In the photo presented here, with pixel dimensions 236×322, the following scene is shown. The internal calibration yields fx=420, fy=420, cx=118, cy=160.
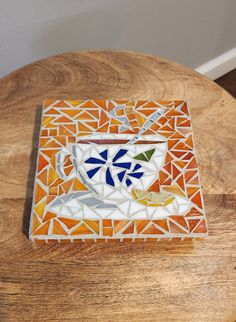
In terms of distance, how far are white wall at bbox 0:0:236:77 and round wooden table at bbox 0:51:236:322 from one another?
289mm

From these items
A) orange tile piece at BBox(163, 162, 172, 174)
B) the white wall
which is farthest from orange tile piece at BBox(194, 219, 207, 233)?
the white wall

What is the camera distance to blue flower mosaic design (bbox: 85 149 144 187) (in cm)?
68

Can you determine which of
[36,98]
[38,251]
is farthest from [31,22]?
[38,251]

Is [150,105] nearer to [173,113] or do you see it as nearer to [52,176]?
[173,113]

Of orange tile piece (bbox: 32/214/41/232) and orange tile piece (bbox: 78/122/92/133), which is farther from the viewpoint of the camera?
orange tile piece (bbox: 78/122/92/133)

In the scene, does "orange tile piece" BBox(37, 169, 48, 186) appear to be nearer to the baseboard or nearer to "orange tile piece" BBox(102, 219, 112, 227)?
"orange tile piece" BBox(102, 219, 112, 227)

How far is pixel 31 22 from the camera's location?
3.28ft

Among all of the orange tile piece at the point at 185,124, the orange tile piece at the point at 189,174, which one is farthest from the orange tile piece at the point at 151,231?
the orange tile piece at the point at 185,124

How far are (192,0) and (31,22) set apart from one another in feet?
1.66

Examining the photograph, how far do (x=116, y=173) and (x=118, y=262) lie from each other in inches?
5.7

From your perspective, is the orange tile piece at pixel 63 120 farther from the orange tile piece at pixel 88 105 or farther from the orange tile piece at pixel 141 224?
the orange tile piece at pixel 141 224

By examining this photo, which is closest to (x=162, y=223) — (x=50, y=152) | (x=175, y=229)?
(x=175, y=229)

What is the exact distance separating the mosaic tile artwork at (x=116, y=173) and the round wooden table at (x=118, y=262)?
1.0 inches

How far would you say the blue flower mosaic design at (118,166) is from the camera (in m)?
0.68
